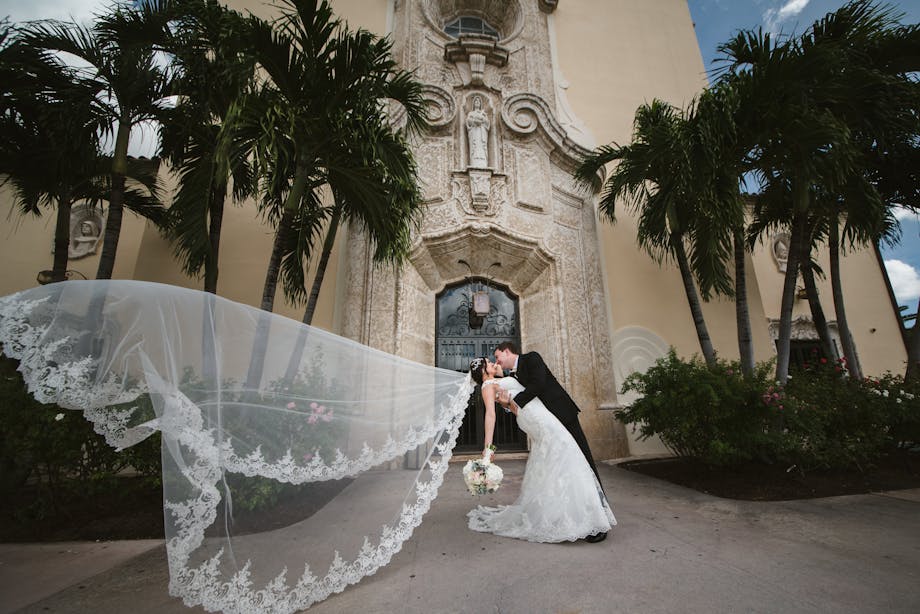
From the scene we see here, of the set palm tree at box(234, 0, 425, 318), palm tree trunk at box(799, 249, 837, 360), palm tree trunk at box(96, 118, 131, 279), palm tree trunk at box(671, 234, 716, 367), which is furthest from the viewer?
palm tree trunk at box(799, 249, 837, 360)

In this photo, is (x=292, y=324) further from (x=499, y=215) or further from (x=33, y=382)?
(x=499, y=215)

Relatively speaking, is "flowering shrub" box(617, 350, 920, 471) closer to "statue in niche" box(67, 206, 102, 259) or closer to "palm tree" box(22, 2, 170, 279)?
"palm tree" box(22, 2, 170, 279)

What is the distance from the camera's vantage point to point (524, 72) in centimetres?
880

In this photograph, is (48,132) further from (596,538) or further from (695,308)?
(695,308)

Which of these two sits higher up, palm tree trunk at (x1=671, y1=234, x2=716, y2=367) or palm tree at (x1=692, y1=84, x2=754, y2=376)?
palm tree at (x1=692, y1=84, x2=754, y2=376)

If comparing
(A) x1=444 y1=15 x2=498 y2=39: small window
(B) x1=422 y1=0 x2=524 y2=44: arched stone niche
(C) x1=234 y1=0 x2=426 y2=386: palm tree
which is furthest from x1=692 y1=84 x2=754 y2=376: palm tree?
(A) x1=444 y1=15 x2=498 y2=39: small window

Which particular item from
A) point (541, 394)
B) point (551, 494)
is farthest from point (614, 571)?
point (541, 394)

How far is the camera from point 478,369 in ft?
10.7

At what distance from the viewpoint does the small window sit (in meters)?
9.55

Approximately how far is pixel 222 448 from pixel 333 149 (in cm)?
350

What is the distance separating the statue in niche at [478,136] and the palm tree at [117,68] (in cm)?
456

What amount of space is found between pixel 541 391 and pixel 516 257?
14.9 feet

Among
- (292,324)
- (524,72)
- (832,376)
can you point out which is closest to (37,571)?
(292,324)

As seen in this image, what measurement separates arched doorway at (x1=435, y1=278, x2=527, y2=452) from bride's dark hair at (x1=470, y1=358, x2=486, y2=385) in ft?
12.1
